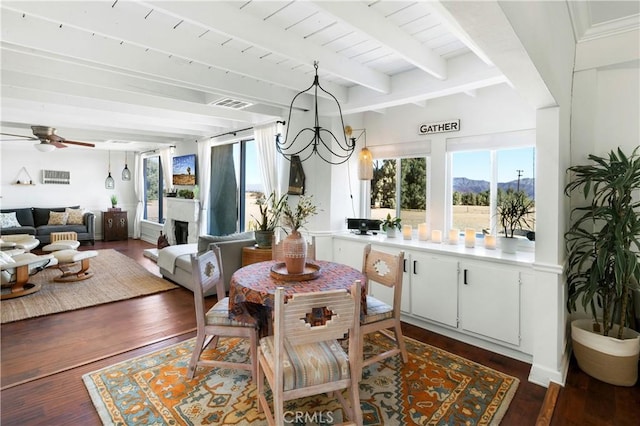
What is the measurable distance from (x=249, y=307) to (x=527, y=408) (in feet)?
6.42

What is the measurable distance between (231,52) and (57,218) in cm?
767

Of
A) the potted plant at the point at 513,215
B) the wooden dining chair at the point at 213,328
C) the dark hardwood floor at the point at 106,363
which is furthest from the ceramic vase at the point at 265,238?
the potted plant at the point at 513,215

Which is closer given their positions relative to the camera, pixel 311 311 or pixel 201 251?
pixel 311 311

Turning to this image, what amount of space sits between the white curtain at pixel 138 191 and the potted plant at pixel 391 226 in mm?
7862

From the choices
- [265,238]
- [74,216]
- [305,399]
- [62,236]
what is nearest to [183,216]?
[62,236]

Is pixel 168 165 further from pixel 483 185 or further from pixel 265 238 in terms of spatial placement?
pixel 483 185

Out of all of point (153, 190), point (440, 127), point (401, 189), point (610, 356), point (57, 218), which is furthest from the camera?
point (153, 190)

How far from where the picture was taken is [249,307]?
2266 millimetres

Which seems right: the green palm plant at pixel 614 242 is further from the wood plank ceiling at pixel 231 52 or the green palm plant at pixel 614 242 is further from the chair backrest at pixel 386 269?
the chair backrest at pixel 386 269

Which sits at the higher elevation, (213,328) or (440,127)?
(440,127)

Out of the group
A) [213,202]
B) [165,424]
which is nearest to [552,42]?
[165,424]

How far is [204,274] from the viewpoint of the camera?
2.50 metres

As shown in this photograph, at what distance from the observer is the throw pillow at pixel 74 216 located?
784cm

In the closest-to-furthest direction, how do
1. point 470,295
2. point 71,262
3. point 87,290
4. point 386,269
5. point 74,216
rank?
1. point 386,269
2. point 470,295
3. point 87,290
4. point 71,262
5. point 74,216
